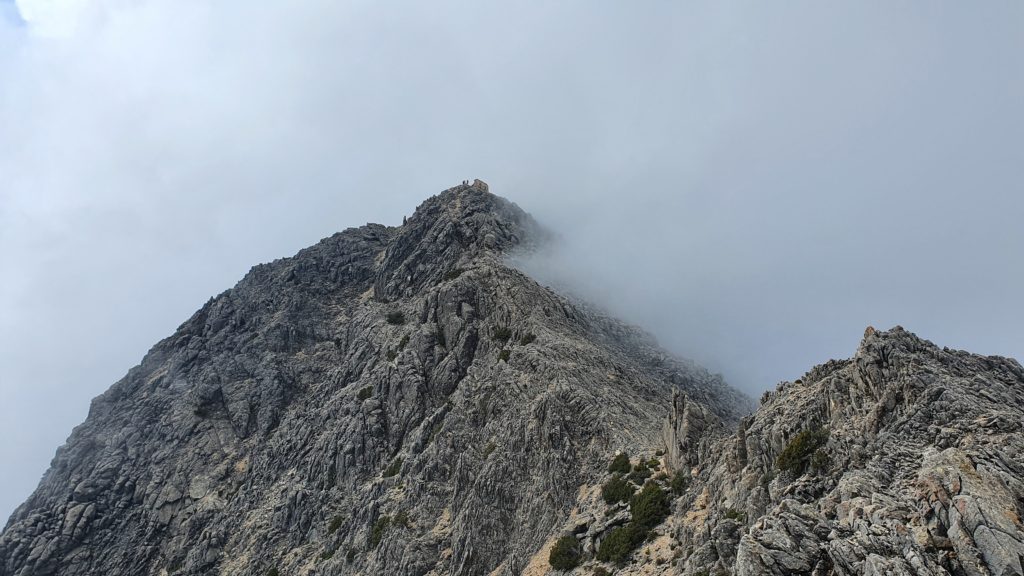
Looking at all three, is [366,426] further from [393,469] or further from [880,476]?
[880,476]

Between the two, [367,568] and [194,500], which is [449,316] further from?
[194,500]

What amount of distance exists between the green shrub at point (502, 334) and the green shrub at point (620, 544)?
37528 millimetres

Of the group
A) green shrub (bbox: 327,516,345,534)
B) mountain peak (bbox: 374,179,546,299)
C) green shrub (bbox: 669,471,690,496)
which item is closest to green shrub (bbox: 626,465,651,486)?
green shrub (bbox: 669,471,690,496)

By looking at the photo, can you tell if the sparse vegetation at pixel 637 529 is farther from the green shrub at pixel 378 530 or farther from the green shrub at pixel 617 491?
the green shrub at pixel 378 530

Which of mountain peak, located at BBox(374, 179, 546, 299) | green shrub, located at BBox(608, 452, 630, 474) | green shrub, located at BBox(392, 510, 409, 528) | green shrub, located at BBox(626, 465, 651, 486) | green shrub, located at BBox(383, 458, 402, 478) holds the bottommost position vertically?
green shrub, located at BBox(392, 510, 409, 528)

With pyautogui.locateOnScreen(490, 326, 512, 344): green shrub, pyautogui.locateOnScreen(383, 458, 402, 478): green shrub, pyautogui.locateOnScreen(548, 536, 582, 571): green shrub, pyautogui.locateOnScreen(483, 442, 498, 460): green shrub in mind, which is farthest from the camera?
pyautogui.locateOnScreen(490, 326, 512, 344): green shrub

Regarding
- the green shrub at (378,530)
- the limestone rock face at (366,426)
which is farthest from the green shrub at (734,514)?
the green shrub at (378,530)

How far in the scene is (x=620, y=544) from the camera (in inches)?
1726

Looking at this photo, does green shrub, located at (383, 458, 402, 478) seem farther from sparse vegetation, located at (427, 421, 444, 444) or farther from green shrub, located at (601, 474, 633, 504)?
green shrub, located at (601, 474, 633, 504)

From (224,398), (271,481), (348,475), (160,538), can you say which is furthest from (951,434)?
(224,398)

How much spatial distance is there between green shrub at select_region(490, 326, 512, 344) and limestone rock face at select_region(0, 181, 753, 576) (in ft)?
0.58

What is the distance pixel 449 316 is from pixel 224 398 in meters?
43.5

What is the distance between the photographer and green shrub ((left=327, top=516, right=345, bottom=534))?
69.0 m

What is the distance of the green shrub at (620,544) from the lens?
42.9 m
